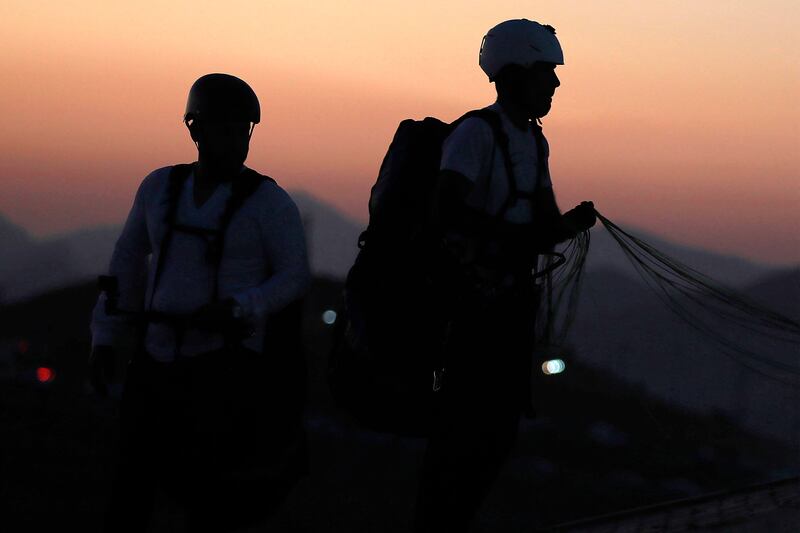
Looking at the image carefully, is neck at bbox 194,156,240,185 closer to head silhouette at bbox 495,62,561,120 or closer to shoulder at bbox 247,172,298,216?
shoulder at bbox 247,172,298,216

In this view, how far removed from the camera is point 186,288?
214 inches

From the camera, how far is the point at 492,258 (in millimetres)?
5559

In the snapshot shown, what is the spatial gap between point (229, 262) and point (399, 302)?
2.46 feet

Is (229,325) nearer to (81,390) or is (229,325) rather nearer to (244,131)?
(244,131)

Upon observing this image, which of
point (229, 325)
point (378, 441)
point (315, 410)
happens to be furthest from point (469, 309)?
point (315, 410)

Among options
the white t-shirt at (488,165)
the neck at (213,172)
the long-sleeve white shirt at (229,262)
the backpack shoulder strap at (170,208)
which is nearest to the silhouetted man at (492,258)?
the white t-shirt at (488,165)

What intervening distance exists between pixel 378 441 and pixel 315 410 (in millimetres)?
23840

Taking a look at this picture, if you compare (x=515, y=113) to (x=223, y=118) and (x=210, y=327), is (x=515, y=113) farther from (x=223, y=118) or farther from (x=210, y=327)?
(x=210, y=327)

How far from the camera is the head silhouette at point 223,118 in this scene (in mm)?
5480

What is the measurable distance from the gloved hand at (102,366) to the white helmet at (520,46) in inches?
80.4

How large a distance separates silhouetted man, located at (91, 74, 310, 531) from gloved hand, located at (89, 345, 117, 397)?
0.03 ft

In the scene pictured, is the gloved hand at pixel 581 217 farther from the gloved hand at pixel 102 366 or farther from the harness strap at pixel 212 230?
the gloved hand at pixel 102 366

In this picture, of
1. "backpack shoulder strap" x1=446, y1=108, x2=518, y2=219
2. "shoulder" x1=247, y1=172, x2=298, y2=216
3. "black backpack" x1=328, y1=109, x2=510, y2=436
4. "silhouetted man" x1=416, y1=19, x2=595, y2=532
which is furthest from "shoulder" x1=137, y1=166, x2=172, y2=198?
"backpack shoulder strap" x1=446, y1=108, x2=518, y2=219

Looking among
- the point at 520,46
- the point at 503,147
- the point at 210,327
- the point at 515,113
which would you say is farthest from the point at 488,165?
the point at 210,327
